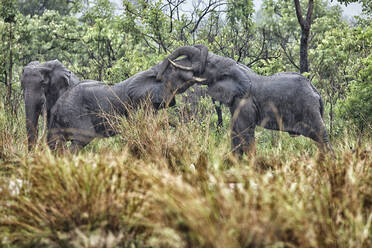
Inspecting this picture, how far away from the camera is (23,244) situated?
224cm

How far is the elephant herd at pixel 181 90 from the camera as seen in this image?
427cm

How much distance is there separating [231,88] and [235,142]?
24.8 inches

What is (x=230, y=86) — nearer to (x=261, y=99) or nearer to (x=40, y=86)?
(x=261, y=99)

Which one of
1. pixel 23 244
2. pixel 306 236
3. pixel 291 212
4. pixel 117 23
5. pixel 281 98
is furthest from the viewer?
pixel 117 23

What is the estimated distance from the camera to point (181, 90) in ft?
15.3

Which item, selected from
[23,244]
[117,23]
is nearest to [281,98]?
[23,244]

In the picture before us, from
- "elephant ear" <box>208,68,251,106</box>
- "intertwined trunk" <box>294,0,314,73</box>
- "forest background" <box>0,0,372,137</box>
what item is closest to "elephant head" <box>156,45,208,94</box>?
"elephant ear" <box>208,68,251,106</box>

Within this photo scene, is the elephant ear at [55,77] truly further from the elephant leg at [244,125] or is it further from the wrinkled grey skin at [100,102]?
the elephant leg at [244,125]

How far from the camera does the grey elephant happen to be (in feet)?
13.8

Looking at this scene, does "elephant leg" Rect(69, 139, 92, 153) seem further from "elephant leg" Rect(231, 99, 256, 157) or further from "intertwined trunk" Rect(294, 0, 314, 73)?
Result: "intertwined trunk" Rect(294, 0, 314, 73)

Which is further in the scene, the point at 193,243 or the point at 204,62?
the point at 204,62

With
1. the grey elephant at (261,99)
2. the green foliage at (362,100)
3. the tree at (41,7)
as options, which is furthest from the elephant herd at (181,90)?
the tree at (41,7)

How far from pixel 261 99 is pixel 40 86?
8.99ft

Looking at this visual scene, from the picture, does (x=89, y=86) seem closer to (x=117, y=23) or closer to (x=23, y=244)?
(x=23, y=244)
